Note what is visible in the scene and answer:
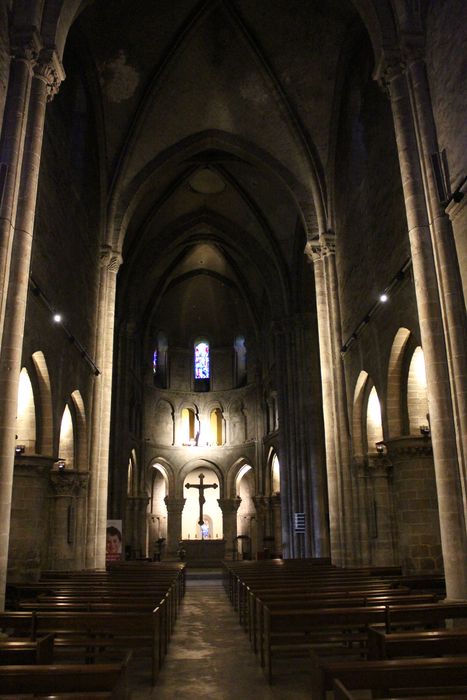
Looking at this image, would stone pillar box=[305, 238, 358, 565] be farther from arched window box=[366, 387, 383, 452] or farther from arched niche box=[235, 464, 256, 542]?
arched niche box=[235, 464, 256, 542]

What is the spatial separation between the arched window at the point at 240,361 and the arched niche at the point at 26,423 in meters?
24.5

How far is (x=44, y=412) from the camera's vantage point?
14438 millimetres

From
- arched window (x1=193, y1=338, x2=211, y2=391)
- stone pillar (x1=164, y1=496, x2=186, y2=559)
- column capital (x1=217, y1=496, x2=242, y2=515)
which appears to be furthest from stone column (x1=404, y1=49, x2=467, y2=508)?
arched window (x1=193, y1=338, x2=211, y2=391)

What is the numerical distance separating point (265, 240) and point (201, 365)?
42.6 feet

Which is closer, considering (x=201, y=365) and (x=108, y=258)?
(x=108, y=258)

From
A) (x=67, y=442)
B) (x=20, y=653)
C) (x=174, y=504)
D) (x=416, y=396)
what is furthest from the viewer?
(x=174, y=504)

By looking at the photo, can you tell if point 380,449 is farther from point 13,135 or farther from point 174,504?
point 174,504

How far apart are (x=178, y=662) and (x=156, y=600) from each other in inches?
34.7

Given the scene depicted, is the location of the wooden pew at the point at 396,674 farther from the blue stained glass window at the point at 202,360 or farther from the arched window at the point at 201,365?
the blue stained glass window at the point at 202,360

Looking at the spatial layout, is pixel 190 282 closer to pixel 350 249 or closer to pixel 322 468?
pixel 322 468

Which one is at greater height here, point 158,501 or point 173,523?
point 158,501

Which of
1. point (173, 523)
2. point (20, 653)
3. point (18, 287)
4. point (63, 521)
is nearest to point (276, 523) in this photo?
point (173, 523)

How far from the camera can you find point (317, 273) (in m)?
20.1

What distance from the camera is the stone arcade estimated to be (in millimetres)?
10328
